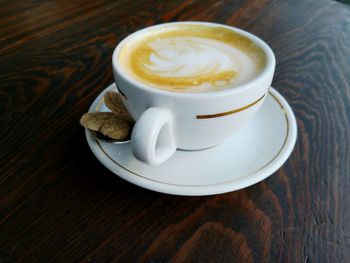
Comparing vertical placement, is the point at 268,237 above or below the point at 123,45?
below

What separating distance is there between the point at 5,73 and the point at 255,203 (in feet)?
2.31

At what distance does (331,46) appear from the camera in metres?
0.97

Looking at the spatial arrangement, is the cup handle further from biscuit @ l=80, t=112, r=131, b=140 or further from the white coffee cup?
biscuit @ l=80, t=112, r=131, b=140

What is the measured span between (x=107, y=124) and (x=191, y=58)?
8.3 inches

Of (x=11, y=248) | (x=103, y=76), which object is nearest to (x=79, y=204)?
(x=11, y=248)

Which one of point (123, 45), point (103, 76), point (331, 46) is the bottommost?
point (331, 46)

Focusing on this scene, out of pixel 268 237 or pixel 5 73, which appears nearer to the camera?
pixel 268 237

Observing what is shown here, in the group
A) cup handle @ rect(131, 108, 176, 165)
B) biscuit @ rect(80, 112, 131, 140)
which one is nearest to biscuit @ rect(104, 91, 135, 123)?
biscuit @ rect(80, 112, 131, 140)

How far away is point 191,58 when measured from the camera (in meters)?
0.61

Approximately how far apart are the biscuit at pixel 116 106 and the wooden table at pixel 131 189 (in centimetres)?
8

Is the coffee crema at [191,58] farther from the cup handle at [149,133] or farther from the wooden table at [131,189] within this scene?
the wooden table at [131,189]

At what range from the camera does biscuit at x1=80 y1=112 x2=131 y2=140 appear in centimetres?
56

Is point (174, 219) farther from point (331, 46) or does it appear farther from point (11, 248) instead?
point (331, 46)

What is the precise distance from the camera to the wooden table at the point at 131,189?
43cm
